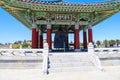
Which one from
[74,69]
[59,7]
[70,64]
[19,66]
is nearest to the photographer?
[74,69]

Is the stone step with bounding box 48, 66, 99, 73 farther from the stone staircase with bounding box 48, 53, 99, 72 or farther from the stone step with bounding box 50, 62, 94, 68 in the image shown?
the stone step with bounding box 50, 62, 94, 68

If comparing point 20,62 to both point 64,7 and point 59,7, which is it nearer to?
point 59,7

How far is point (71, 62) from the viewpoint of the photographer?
546 inches

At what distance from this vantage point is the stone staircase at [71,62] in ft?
42.1

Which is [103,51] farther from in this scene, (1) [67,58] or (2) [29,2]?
(2) [29,2]

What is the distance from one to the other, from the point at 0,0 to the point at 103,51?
11927 mm

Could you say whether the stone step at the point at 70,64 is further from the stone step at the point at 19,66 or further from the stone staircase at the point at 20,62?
the stone step at the point at 19,66

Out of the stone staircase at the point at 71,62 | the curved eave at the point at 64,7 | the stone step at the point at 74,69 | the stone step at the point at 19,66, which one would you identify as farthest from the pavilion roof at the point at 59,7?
the stone step at the point at 74,69

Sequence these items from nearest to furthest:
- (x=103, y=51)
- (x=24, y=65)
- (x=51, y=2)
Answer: (x=24, y=65) → (x=103, y=51) → (x=51, y=2)

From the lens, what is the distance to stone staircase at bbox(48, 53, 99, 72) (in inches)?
505

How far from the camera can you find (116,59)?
15.1m

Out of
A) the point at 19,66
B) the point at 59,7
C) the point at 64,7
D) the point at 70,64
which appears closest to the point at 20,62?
the point at 19,66

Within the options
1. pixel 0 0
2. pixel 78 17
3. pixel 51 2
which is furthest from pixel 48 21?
pixel 0 0

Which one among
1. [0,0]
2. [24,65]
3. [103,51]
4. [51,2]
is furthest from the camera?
[51,2]
